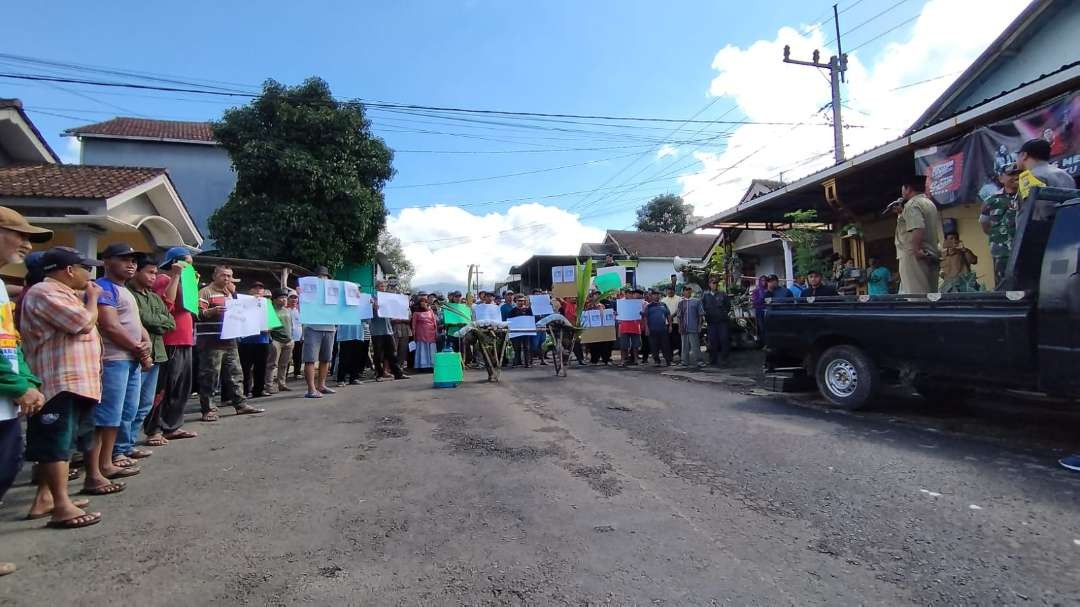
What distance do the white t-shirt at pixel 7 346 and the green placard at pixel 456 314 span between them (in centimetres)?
761

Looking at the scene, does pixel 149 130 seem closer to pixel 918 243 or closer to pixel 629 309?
pixel 629 309

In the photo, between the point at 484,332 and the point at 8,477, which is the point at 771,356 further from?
the point at 8,477

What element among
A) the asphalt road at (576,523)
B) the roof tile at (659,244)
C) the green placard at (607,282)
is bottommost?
the asphalt road at (576,523)

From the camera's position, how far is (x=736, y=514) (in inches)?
123

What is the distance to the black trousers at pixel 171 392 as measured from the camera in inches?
200

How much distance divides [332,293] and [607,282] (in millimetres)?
7011

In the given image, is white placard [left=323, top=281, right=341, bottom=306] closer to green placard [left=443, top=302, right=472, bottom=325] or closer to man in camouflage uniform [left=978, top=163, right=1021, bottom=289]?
green placard [left=443, top=302, right=472, bottom=325]

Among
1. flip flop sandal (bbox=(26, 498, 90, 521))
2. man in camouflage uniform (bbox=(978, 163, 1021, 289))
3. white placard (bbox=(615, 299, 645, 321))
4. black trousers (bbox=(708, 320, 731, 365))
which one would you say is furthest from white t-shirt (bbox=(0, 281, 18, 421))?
white placard (bbox=(615, 299, 645, 321))

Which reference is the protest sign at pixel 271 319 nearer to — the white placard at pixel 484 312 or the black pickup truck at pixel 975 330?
the white placard at pixel 484 312

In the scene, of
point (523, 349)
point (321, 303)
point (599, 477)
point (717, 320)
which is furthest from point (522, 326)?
point (599, 477)

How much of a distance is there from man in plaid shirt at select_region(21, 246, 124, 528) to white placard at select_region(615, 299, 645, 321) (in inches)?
374

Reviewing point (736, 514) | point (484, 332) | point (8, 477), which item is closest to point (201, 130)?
point (484, 332)

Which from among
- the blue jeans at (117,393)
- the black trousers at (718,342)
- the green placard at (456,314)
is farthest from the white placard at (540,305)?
the blue jeans at (117,393)

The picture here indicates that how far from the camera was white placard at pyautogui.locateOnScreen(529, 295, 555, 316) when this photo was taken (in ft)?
44.3
